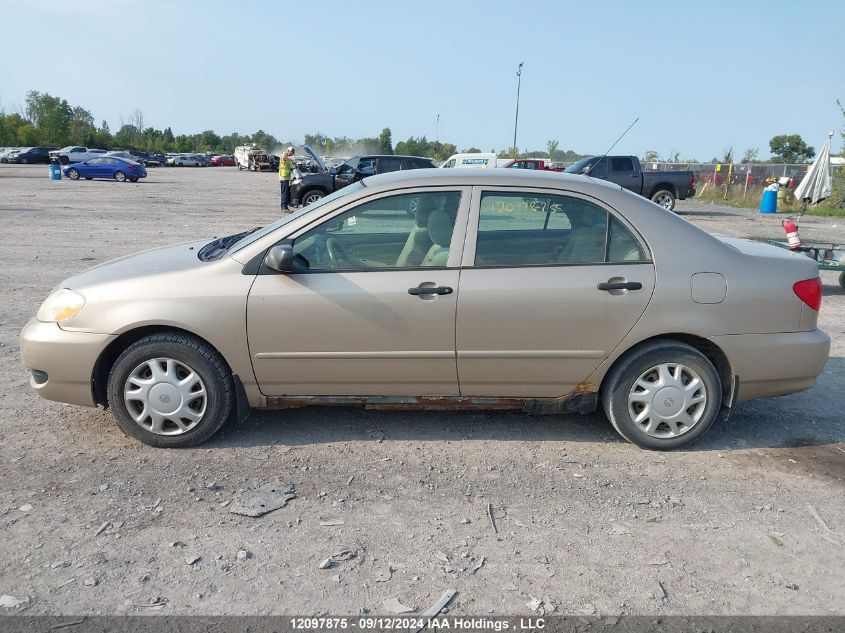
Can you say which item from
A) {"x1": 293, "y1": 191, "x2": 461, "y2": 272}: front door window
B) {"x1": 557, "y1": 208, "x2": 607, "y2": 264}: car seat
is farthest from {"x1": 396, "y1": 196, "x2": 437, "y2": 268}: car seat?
{"x1": 557, "y1": 208, "x2": 607, "y2": 264}: car seat

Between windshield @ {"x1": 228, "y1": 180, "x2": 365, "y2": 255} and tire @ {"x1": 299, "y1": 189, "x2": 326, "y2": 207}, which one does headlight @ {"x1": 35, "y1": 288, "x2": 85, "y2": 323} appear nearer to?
windshield @ {"x1": 228, "y1": 180, "x2": 365, "y2": 255}

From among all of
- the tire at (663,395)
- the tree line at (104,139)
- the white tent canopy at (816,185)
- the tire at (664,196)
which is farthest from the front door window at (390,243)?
the tree line at (104,139)

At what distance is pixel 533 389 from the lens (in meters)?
4.35

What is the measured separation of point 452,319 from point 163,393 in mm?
1782

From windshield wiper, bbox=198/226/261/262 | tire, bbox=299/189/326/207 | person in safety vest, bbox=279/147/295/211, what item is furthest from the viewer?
tire, bbox=299/189/326/207

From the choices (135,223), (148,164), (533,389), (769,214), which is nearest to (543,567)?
(533,389)

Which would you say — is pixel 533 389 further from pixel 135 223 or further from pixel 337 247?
pixel 135 223

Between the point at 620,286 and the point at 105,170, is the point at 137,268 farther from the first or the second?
the point at 105,170

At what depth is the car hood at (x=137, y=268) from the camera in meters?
4.31

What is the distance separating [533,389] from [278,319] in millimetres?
1598

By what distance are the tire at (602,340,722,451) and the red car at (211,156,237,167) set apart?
80444 mm

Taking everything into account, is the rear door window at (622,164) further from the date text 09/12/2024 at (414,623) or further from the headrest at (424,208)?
the date text 09/12/2024 at (414,623)

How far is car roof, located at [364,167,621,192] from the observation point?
172 inches

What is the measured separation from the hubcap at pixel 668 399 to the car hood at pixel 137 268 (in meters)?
2.77
